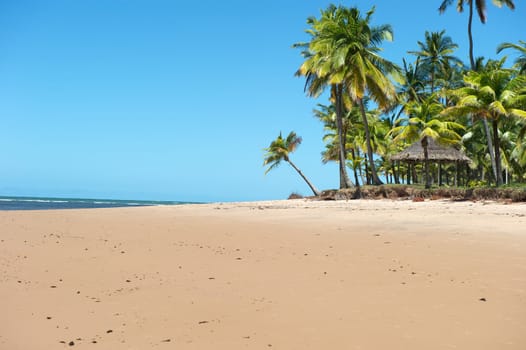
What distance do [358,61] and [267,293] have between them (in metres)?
23.6

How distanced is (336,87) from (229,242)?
23723 mm

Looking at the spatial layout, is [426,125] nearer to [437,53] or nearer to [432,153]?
[432,153]

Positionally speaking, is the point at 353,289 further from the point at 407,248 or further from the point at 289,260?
the point at 407,248

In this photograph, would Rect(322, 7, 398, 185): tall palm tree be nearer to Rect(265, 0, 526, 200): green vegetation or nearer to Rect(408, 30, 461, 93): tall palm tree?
Rect(265, 0, 526, 200): green vegetation

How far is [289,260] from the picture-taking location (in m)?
6.21

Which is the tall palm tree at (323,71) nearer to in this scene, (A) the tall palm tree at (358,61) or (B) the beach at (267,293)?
(A) the tall palm tree at (358,61)

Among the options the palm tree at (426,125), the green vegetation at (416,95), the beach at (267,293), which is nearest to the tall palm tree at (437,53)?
the green vegetation at (416,95)

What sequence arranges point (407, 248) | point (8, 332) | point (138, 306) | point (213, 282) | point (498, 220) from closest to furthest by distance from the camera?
1. point (8, 332)
2. point (138, 306)
3. point (213, 282)
4. point (407, 248)
5. point (498, 220)

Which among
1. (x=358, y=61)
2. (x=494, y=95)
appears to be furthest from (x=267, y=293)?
(x=358, y=61)

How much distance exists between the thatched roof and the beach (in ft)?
74.2

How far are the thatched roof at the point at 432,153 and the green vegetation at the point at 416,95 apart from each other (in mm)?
548

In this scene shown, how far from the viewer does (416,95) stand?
127 ft

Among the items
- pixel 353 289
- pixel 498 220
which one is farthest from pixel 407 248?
pixel 498 220

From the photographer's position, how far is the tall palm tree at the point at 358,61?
85.8 ft
